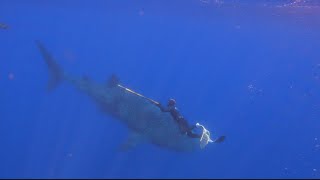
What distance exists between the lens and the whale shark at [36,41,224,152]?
16.2 meters

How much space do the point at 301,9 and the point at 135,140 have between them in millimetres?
21423

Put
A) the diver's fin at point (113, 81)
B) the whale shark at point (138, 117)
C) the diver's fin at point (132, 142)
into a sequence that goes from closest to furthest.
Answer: the diver's fin at point (132, 142)
the whale shark at point (138, 117)
the diver's fin at point (113, 81)

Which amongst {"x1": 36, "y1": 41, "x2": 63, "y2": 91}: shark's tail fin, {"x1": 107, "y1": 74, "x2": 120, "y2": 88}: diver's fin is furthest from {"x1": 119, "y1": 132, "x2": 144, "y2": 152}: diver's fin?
{"x1": 36, "y1": 41, "x2": 63, "y2": 91}: shark's tail fin

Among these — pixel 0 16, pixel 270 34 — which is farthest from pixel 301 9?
pixel 0 16

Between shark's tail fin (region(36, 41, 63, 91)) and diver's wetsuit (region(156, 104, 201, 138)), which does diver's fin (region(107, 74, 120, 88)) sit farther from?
shark's tail fin (region(36, 41, 63, 91))

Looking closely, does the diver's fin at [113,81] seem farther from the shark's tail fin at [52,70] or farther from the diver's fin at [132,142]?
the shark's tail fin at [52,70]

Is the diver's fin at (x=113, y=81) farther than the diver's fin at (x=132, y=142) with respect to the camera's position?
Yes

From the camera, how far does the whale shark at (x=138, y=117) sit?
53.3 ft

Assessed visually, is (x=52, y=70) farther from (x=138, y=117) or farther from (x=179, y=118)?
(x=179, y=118)

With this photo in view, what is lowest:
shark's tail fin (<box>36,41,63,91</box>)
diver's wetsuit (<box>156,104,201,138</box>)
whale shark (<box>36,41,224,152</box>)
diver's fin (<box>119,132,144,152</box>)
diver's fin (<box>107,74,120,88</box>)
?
diver's wetsuit (<box>156,104,201,138</box>)

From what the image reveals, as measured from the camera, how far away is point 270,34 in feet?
179

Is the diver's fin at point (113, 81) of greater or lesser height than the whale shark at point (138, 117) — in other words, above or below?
above

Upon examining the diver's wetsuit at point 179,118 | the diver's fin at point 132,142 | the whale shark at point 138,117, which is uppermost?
the whale shark at point 138,117

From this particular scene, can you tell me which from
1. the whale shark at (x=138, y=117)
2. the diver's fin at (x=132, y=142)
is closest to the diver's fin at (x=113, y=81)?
the whale shark at (x=138, y=117)
